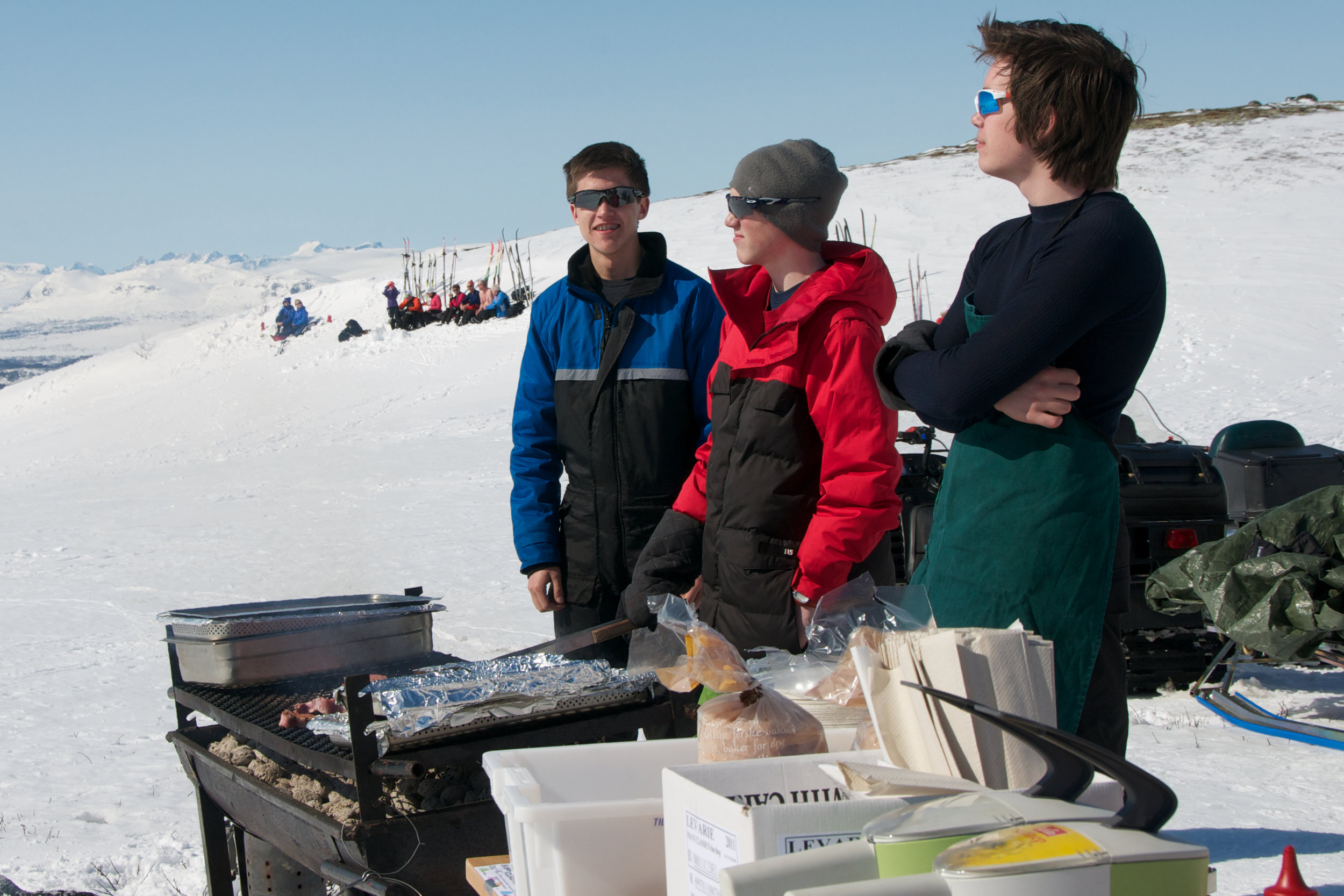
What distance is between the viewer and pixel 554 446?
11.9 feet

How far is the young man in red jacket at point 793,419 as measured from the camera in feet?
8.18

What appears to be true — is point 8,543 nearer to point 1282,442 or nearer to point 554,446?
point 554,446

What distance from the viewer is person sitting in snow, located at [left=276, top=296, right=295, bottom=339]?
28219 millimetres

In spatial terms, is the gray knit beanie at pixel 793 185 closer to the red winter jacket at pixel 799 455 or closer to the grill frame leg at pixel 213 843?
the red winter jacket at pixel 799 455

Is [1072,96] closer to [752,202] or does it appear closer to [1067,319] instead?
[1067,319]

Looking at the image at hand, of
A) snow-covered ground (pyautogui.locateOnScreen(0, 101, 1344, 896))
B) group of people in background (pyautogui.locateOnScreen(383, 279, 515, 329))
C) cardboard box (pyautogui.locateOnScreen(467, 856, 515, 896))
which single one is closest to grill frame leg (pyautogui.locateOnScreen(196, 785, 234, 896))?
snow-covered ground (pyautogui.locateOnScreen(0, 101, 1344, 896))

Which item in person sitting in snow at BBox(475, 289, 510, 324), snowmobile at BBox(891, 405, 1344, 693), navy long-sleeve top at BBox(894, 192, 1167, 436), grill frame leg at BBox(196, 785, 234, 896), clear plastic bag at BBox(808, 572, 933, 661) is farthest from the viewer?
person sitting in snow at BBox(475, 289, 510, 324)

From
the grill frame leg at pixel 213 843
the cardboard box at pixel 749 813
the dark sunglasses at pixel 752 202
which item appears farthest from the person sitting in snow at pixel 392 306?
the cardboard box at pixel 749 813

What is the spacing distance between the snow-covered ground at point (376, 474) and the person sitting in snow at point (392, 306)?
90cm

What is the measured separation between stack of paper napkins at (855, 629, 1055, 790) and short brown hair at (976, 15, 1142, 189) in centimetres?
89

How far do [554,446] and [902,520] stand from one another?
2.09 m

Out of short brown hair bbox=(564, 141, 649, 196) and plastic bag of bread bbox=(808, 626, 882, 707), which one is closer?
plastic bag of bread bbox=(808, 626, 882, 707)

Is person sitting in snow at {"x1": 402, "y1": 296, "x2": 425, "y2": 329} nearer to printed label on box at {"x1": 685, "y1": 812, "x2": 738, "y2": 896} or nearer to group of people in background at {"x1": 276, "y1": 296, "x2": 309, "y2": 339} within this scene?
group of people in background at {"x1": 276, "y1": 296, "x2": 309, "y2": 339}

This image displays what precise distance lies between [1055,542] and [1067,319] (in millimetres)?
358
